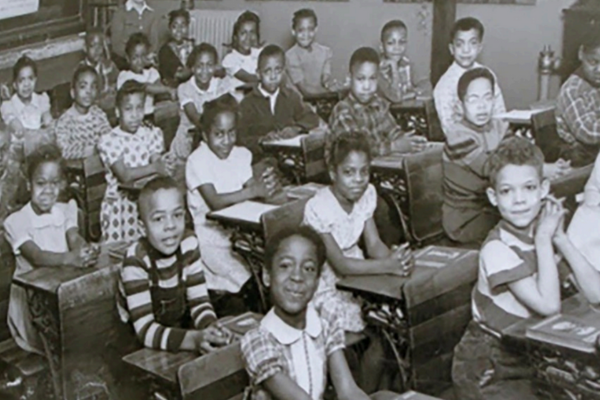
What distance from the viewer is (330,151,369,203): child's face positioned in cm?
198

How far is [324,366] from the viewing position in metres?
1.48

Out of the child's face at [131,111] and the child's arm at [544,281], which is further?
the child's face at [131,111]

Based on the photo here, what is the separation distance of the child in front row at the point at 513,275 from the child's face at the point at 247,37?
8.42 feet

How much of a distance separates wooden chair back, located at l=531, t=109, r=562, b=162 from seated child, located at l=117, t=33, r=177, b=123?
1465mm

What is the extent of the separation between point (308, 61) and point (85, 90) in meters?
1.29

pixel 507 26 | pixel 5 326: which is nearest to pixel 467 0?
pixel 507 26

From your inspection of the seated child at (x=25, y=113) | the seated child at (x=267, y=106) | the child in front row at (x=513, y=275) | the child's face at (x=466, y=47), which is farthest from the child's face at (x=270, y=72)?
the child in front row at (x=513, y=275)

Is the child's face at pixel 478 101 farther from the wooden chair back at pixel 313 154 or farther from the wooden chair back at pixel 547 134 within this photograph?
the wooden chair back at pixel 313 154

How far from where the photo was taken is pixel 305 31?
3.84m

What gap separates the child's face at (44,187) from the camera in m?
2.05

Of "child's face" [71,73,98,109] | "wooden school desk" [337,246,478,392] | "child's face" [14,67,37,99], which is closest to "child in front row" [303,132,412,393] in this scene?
"wooden school desk" [337,246,478,392]

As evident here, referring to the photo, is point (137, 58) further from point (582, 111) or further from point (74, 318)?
point (74, 318)

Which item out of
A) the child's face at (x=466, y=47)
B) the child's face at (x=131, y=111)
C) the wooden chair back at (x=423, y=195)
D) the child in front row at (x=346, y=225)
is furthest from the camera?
the child's face at (x=466, y=47)

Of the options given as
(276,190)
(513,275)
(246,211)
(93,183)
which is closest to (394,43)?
(276,190)
